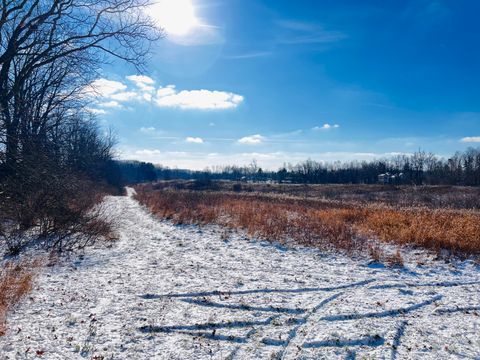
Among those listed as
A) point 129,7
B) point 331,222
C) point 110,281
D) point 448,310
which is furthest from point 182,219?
point 448,310

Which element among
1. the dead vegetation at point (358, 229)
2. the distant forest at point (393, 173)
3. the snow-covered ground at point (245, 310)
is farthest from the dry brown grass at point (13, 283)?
the distant forest at point (393, 173)

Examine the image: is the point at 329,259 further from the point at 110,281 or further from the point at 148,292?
the point at 110,281

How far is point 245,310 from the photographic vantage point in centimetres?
524

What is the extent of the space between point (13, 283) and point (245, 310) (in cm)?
460

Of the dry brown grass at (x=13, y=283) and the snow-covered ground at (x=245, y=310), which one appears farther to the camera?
the dry brown grass at (x=13, y=283)

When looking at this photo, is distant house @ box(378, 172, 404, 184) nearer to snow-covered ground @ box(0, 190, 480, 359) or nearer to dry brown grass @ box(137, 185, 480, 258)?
dry brown grass @ box(137, 185, 480, 258)

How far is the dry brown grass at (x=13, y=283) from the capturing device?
4937 millimetres

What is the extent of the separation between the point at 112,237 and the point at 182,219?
402 centimetres

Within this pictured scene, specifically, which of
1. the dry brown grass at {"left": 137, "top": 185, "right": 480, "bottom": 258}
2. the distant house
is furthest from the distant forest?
the dry brown grass at {"left": 137, "top": 185, "right": 480, "bottom": 258}

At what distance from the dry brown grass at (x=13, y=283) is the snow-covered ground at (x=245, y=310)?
18cm

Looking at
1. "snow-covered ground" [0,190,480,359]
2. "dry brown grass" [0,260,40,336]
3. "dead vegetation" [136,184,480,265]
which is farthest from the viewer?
"dead vegetation" [136,184,480,265]

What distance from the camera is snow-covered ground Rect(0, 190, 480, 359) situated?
13.1ft

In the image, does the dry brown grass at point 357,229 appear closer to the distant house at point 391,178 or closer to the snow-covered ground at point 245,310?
the snow-covered ground at point 245,310

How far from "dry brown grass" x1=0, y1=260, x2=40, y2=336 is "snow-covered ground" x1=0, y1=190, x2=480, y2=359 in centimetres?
18
